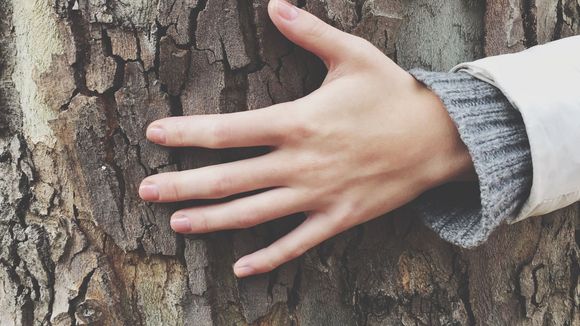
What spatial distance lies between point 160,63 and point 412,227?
58 cm

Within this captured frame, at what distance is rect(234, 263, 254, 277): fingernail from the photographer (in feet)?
3.28

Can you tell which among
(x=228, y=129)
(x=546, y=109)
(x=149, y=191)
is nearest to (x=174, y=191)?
(x=149, y=191)

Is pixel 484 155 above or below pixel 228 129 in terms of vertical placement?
below

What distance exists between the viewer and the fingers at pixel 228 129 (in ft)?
3.02

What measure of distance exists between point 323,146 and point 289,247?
0.64 ft

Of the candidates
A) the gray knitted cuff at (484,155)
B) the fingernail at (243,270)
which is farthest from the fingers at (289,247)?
the gray knitted cuff at (484,155)

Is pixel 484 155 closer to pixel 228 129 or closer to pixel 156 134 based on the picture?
pixel 228 129

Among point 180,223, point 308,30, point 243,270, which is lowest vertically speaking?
point 243,270

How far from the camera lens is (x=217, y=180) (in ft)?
3.08

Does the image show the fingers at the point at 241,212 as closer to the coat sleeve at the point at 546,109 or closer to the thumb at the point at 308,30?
the thumb at the point at 308,30

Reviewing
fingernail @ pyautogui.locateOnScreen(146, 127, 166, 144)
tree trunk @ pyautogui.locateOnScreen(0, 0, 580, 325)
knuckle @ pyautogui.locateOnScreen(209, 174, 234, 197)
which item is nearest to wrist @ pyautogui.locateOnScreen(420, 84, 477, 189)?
tree trunk @ pyautogui.locateOnScreen(0, 0, 580, 325)

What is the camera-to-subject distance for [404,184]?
3.21ft

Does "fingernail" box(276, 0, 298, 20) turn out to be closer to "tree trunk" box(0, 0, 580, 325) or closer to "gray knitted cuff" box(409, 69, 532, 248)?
"tree trunk" box(0, 0, 580, 325)

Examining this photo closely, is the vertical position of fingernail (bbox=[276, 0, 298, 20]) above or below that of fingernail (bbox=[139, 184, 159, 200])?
above
